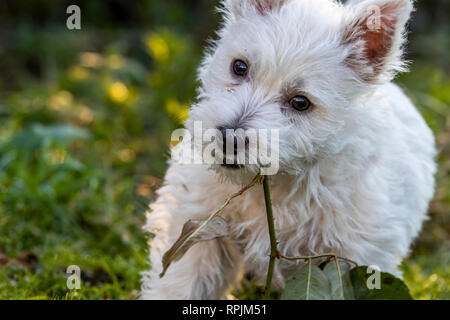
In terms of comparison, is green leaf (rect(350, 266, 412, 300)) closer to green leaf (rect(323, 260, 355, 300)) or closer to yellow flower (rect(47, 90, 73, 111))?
green leaf (rect(323, 260, 355, 300))

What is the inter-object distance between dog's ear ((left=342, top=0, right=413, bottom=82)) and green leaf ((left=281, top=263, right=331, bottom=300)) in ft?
3.34

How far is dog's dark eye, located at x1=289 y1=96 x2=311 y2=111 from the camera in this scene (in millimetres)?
3031

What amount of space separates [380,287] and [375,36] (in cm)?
125

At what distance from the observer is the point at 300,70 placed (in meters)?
2.97

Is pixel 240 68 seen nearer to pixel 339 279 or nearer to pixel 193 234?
pixel 193 234

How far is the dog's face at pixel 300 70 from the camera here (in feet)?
9.69

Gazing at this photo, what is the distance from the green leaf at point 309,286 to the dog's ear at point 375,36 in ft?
3.34

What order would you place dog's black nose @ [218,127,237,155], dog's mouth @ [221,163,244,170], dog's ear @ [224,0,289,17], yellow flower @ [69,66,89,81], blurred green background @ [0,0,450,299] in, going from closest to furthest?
1. dog's black nose @ [218,127,237,155]
2. dog's mouth @ [221,163,244,170]
3. dog's ear @ [224,0,289,17]
4. blurred green background @ [0,0,450,299]
5. yellow flower @ [69,66,89,81]

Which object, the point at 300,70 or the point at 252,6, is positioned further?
the point at 252,6

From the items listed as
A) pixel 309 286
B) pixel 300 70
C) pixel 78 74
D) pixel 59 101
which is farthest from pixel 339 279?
pixel 78 74

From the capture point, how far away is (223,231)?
117 inches

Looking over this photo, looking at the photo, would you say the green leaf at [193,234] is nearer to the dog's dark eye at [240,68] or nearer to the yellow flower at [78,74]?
the dog's dark eye at [240,68]

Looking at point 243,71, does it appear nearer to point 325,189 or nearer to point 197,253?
point 325,189

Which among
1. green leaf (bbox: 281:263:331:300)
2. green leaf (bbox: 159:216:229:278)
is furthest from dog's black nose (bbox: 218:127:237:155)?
green leaf (bbox: 281:263:331:300)
